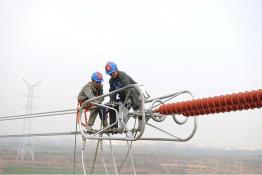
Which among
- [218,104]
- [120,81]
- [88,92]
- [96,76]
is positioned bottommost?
[218,104]

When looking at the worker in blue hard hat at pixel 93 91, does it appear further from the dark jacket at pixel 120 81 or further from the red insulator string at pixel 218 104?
the red insulator string at pixel 218 104

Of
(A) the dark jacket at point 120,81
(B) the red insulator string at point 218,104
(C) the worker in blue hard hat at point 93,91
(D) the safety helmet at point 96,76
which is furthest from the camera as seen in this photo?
(D) the safety helmet at point 96,76

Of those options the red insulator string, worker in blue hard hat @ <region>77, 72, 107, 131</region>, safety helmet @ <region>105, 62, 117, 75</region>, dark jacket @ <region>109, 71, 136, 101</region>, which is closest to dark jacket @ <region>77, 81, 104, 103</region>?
worker in blue hard hat @ <region>77, 72, 107, 131</region>

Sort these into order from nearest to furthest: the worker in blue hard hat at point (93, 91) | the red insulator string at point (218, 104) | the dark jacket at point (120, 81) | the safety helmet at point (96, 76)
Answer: the red insulator string at point (218, 104), the dark jacket at point (120, 81), the worker in blue hard hat at point (93, 91), the safety helmet at point (96, 76)

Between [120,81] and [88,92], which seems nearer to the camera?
[120,81]

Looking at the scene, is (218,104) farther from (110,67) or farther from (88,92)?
(88,92)

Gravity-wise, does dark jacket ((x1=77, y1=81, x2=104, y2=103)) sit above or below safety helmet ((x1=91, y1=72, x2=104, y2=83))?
below

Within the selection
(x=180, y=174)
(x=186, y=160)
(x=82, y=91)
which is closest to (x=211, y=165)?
(x=186, y=160)

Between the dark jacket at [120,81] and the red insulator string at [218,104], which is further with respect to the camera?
the dark jacket at [120,81]

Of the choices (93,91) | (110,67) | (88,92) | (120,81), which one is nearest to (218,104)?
(120,81)

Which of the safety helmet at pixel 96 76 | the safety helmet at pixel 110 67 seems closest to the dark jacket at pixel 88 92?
the safety helmet at pixel 96 76

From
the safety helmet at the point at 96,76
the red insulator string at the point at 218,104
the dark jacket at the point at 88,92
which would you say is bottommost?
the red insulator string at the point at 218,104

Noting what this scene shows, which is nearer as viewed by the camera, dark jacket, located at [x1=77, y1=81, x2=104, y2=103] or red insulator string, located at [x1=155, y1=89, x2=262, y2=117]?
red insulator string, located at [x1=155, y1=89, x2=262, y2=117]

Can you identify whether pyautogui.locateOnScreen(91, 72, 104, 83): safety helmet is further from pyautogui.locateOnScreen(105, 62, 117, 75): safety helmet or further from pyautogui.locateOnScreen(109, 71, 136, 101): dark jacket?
pyautogui.locateOnScreen(105, 62, 117, 75): safety helmet
